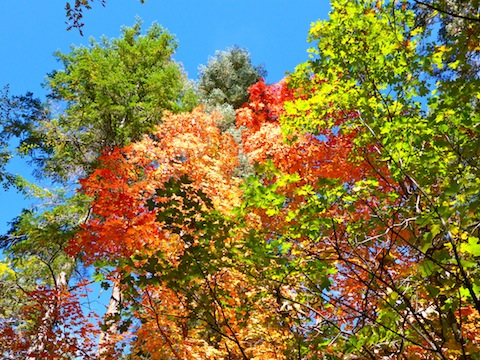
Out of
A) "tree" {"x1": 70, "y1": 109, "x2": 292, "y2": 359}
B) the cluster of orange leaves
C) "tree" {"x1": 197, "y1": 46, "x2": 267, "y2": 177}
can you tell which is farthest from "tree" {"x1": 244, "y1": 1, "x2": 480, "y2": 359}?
"tree" {"x1": 197, "y1": 46, "x2": 267, "y2": 177}

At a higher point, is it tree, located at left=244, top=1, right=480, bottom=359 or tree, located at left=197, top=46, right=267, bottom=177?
tree, located at left=197, top=46, right=267, bottom=177

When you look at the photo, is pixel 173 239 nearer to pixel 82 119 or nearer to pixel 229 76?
pixel 82 119

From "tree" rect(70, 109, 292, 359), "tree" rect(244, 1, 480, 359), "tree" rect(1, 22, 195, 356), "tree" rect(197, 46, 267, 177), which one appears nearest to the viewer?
"tree" rect(244, 1, 480, 359)

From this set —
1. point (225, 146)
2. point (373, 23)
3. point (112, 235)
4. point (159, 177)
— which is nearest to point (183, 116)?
point (225, 146)

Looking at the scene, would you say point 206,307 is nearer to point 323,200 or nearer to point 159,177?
point 323,200

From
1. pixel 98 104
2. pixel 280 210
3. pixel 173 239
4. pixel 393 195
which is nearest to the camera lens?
pixel 393 195

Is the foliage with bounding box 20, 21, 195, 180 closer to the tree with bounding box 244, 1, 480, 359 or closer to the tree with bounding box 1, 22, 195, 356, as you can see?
the tree with bounding box 1, 22, 195, 356

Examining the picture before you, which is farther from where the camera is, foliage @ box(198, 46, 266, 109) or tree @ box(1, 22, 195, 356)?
foliage @ box(198, 46, 266, 109)

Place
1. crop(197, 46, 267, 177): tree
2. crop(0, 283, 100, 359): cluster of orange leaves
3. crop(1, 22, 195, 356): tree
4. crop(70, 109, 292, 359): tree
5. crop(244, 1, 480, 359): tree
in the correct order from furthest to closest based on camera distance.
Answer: crop(197, 46, 267, 177): tree, crop(1, 22, 195, 356): tree, crop(0, 283, 100, 359): cluster of orange leaves, crop(70, 109, 292, 359): tree, crop(244, 1, 480, 359): tree

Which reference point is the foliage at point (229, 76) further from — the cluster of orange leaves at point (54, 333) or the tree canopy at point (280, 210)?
the cluster of orange leaves at point (54, 333)

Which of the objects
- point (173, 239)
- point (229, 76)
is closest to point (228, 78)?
point (229, 76)

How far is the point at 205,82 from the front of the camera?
22.4 metres

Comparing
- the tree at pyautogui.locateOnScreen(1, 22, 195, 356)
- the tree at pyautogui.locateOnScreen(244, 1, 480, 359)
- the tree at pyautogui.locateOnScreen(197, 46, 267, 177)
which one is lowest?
the tree at pyautogui.locateOnScreen(244, 1, 480, 359)

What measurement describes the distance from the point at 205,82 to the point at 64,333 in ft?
56.9
